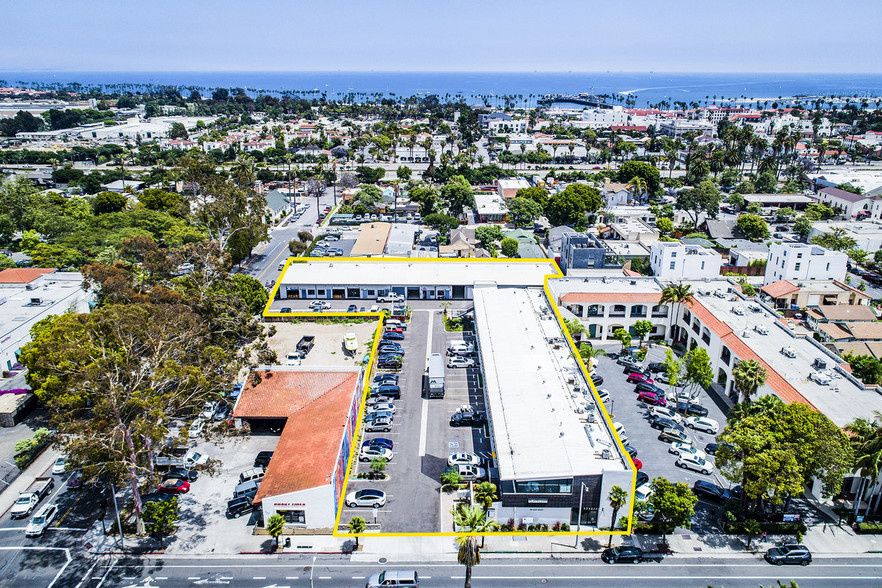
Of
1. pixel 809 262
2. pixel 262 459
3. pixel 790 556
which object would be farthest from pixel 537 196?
pixel 790 556

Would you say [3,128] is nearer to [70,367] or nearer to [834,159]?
[70,367]

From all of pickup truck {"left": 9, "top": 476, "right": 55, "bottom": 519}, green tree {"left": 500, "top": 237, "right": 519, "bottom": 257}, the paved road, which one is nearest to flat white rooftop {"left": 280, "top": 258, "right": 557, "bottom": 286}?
green tree {"left": 500, "top": 237, "right": 519, "bottom": 257}

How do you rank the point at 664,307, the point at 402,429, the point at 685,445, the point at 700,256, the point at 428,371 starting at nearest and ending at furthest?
the point at 685,445 → the point at 402,429 → the point at 428,371 → the point at 664,307 → the point at 700,256

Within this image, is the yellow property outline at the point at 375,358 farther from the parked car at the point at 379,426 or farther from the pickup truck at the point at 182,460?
the pickup truck at the point at 182,460

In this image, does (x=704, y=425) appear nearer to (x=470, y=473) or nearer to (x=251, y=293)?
(x=470, y=473)

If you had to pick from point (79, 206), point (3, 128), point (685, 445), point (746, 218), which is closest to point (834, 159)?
point (746, 218)

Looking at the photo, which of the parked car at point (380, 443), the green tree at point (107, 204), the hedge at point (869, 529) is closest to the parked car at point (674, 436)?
the hedge at point (869, 529)

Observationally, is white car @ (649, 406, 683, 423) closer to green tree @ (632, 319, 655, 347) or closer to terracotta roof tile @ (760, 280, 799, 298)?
green tree @ (632, 319, 655, 347)
